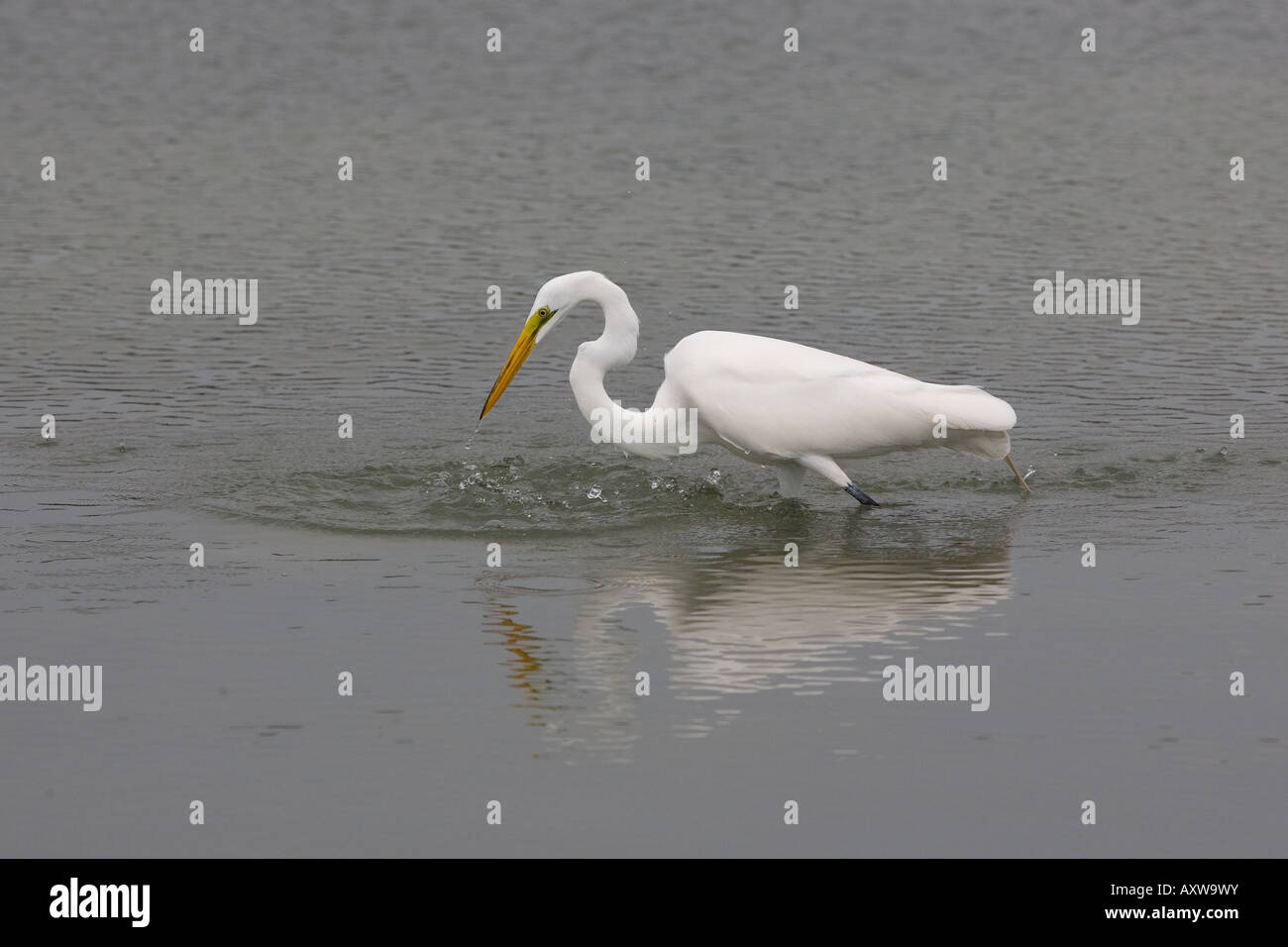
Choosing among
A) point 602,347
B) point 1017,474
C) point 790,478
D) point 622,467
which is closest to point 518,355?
point 602,347

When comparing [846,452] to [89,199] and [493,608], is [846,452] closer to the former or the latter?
[493,608]

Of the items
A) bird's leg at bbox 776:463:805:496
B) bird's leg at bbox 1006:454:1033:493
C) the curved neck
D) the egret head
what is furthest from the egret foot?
the egret head

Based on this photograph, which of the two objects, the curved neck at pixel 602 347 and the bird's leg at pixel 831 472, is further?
the curved neck at pixel 602 347

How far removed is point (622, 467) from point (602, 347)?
861 mm

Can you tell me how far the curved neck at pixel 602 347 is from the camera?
1091 centimetres

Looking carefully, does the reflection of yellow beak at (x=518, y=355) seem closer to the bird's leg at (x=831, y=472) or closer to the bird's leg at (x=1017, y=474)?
the bird's leg at (x=831, y=472)

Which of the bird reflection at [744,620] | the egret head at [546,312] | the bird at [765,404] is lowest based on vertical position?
the bird reflection at [744,620]

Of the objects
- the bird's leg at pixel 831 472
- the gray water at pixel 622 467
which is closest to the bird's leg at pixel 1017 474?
the gray water at pixel 622 467

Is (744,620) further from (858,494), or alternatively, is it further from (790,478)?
(790,478)

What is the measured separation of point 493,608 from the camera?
28.6 feet

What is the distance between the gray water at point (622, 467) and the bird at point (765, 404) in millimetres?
343
